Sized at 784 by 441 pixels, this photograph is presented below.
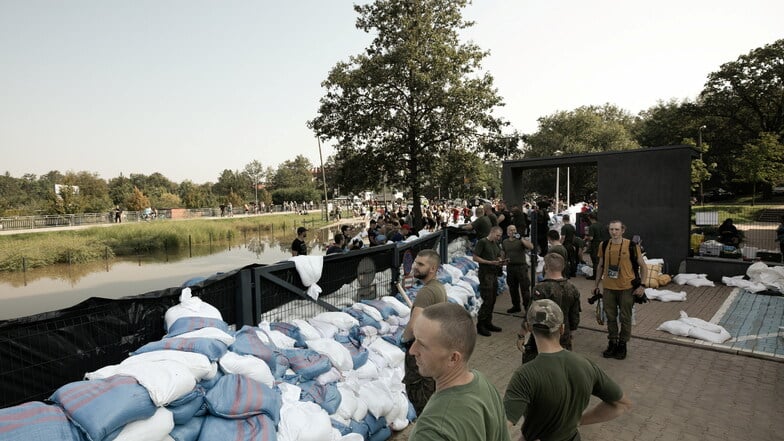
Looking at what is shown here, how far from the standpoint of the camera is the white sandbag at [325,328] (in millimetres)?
4234

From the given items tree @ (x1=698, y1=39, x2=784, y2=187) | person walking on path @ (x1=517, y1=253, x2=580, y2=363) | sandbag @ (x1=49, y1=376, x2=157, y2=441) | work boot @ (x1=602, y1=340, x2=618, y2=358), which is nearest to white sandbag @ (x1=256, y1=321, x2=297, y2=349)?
sandbag @ (x1=49, y1=376, x2=157, y2=441)

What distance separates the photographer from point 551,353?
2027 mm

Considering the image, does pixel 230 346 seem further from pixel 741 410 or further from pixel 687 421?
pixel 741 410

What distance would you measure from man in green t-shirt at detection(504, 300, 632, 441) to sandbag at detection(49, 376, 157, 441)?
6.04 feet

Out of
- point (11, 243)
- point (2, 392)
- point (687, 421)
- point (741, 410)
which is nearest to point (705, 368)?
point (741, 410)

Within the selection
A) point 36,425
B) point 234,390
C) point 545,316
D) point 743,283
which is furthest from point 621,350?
point 36,425

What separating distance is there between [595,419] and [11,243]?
3052 centimetres

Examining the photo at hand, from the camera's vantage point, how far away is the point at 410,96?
16938 millimetres

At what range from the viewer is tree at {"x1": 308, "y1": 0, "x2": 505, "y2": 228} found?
16469 millimetres

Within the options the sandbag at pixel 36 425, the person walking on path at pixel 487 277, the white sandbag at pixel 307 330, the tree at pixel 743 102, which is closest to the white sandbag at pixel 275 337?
the white sandbag at pixel 307 330

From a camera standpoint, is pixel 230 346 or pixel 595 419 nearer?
pixel 595 419

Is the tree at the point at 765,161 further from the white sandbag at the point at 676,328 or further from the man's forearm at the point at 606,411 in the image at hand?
the man's forearm at the point at 606,411

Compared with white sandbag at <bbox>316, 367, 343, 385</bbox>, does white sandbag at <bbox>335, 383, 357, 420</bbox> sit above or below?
below

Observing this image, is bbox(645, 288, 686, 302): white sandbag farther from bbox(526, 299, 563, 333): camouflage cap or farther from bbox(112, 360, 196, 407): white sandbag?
bbox(112, 360, 196, 407): white sandbag
